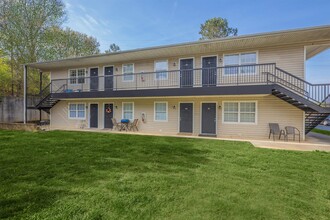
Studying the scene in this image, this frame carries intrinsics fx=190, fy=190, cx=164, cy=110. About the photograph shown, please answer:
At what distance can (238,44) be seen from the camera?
10422 millimetres

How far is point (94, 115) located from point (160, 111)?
5867 mm

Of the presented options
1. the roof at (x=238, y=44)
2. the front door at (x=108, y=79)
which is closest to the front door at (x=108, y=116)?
the front door at (x=108, y=79)

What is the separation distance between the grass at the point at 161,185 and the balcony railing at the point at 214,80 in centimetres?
392

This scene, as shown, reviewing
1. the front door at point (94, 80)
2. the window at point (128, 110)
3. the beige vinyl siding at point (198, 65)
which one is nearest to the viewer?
the beige vinyl siding at point (198, 65)

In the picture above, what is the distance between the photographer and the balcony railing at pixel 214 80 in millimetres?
9344

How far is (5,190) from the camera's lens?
11.6 feet

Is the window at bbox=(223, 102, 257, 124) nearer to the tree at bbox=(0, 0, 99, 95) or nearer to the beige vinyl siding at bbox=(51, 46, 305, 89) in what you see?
the beige vinyl siding at bbox=(51, 46, 305, 89)

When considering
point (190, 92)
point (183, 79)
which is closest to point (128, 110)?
point (183, 79)

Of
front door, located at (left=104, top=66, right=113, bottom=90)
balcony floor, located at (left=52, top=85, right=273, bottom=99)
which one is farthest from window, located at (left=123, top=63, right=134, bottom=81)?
balcony floor, located at (left=52, top=85, right=273, bottom=99)

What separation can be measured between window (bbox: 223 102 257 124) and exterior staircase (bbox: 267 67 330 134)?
1495mm

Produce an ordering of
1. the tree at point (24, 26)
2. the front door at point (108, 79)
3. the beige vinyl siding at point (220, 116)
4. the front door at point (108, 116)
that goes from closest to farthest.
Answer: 1. the beige vinyl siding at point (220, 116)
2. the front door at point (108, 116)
3. the front door at point (108, 79)
4. the tree at point (24, 26)

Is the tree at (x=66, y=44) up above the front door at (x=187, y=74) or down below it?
above

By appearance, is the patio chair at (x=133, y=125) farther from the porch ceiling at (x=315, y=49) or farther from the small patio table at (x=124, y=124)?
the porch ceiling at (x=315, y=49)

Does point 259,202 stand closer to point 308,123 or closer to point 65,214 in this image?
point 65,214
